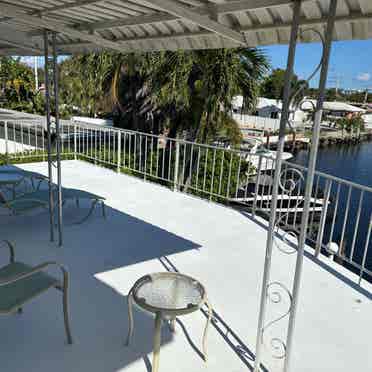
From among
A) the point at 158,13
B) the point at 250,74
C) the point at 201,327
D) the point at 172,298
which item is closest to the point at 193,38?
the point at 158,13

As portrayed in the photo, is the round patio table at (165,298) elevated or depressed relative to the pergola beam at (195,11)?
depressed

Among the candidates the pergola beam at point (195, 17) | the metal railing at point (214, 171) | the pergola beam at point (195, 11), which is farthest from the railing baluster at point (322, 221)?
the pergola beam at point (195, 11)

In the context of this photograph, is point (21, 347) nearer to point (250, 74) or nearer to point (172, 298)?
point (172, 298)

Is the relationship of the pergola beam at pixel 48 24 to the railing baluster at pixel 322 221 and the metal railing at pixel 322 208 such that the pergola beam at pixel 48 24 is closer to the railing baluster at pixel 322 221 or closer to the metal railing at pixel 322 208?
the metal railing at pixel 322 208

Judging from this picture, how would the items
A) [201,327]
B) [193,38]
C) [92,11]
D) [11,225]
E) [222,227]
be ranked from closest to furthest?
[201,327] → [92,11] → [193,38] → [11,225] → [222,227]

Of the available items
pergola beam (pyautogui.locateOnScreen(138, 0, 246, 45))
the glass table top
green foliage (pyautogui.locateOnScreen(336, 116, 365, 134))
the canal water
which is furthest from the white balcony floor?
green foliage (pyautogui.locateOnScreen(336, 116, 365, 134))

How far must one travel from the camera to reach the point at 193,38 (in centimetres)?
311

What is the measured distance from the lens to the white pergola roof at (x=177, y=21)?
1.96m

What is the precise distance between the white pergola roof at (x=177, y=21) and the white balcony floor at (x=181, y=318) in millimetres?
2098

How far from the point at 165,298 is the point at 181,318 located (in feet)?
1.89

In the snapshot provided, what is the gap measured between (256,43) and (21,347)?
273 centimetres

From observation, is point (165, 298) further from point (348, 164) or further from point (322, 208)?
point (348, 164)

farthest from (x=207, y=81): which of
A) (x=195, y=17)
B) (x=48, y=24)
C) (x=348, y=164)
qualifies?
(x=348, y=164)

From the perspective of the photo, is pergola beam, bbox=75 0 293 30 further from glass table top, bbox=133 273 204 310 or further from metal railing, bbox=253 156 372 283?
glass table top, bbox=133 273 204 310
